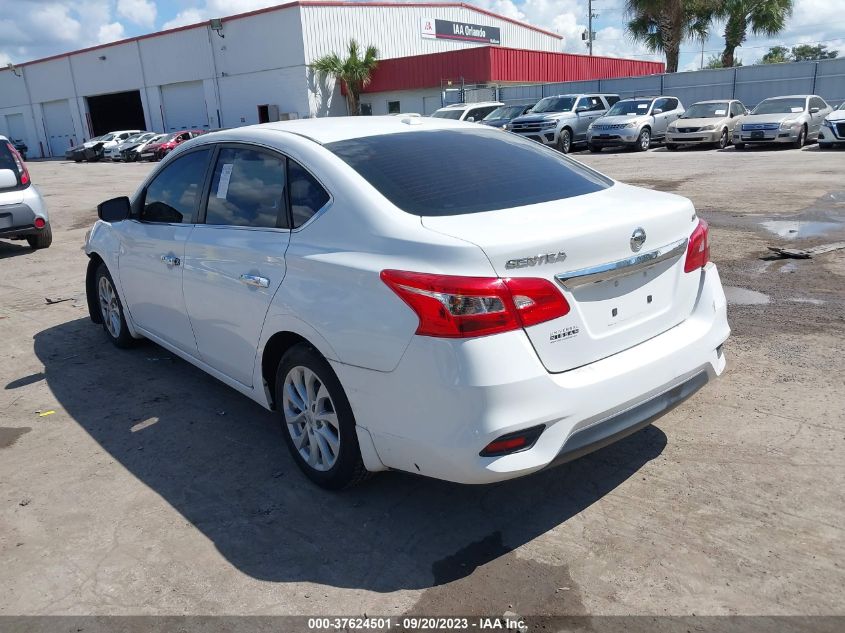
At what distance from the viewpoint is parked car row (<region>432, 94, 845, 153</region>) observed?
21422 mm

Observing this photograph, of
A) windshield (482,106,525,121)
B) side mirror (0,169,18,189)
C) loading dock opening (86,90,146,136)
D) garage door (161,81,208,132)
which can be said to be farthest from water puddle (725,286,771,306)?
loading dock opening (86,90,146,136)

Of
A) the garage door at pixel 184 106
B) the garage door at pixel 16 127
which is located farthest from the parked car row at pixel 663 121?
the garage door at pixel 16 127

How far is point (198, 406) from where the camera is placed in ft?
15.6

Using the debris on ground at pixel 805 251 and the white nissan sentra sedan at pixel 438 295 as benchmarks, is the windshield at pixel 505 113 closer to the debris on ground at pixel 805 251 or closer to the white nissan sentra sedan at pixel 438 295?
the debris on ground at pixel 805 251

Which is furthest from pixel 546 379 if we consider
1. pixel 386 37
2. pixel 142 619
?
pixel 386 37

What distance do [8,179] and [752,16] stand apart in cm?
3601

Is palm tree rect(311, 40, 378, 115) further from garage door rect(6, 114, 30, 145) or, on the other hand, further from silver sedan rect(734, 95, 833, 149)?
garage door rect(6, 114, 30, 145)

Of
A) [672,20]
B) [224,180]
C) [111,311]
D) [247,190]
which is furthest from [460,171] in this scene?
[672,20]

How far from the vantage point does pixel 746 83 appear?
1158 inches

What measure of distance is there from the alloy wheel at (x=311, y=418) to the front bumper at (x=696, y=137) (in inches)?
874

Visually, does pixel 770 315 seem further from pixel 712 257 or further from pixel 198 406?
pixel 198 406

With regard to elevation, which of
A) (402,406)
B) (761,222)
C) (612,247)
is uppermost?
(612,247)

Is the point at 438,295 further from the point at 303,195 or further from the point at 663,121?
the point at 663,121

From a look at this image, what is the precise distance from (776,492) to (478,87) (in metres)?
37.0
